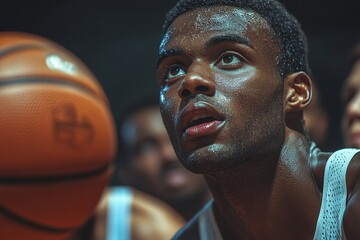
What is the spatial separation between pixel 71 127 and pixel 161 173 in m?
1.74

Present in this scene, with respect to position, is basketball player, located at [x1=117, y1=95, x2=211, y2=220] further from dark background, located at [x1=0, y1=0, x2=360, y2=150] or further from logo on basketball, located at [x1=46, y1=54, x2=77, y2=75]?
logo on basketball, located at [x1=46, y1=54, x2=77, y2=75]

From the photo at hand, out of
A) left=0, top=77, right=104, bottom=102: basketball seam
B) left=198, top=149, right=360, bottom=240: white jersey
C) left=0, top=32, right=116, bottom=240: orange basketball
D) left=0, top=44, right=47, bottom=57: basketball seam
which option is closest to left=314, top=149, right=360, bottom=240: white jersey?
left=198, top=149, right=360, bottom=240: white jersey

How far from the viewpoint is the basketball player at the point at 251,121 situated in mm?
1717

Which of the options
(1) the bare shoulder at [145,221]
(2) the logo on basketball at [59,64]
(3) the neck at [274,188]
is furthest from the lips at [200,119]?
(1) the bare shoulder at [145,221]

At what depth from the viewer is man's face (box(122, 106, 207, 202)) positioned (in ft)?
12.8

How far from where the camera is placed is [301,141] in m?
1.88

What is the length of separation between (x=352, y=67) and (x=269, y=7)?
121 cm

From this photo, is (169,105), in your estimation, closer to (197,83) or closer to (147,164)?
(197,83)

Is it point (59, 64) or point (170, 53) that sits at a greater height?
point (170, 53)

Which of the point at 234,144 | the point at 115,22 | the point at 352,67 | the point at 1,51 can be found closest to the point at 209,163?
the point at 234,144

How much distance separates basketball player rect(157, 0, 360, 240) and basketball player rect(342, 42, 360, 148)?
0.80 metres

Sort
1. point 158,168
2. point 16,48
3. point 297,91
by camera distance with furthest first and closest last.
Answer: point 158,168, point 16,48, point 297,91

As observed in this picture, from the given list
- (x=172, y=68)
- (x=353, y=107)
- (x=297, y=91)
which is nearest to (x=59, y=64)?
(x=172, y=68)

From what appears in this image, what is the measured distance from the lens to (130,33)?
5105 mm
